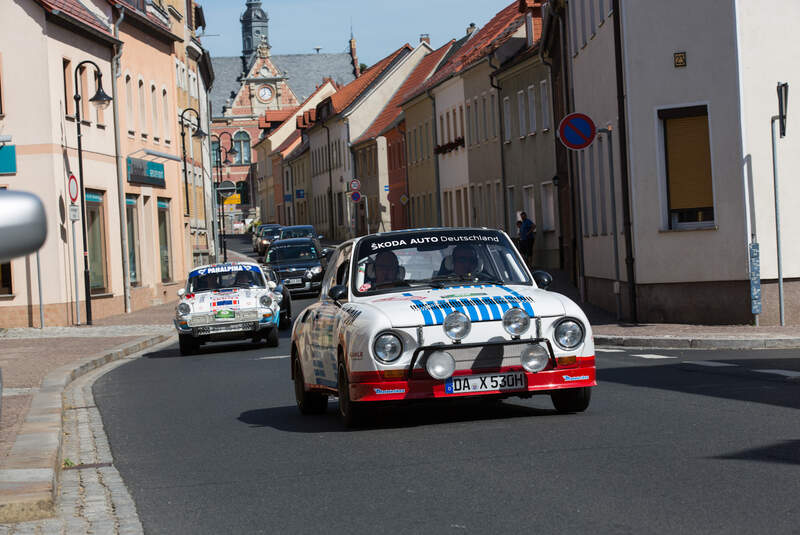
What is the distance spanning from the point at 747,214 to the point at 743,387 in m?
9.76

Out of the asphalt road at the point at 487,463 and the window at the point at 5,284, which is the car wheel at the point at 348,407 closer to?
the asphalt road at the point at 487,463

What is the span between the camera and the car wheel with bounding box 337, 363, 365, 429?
10719 millimetres

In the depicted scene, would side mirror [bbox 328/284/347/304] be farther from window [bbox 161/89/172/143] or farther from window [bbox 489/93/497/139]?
window [bbox 489/93/497/139]

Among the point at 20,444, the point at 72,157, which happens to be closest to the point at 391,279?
the point at 20,444

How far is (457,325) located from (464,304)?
28 cm

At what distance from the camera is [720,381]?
13.8 meters

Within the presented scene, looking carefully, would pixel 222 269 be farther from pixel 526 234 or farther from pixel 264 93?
pixel 264 93

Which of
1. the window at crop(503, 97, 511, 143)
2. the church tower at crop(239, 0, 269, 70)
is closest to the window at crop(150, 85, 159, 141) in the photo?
the window at crop(503, 97, 511, 143)

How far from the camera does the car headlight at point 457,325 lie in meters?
10.2

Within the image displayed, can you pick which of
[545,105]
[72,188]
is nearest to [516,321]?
[72,188]

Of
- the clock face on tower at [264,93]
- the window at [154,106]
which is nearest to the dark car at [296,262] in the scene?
the window at [154,106]

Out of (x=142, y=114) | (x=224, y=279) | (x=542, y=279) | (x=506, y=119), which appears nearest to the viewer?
(x=542, y=279)

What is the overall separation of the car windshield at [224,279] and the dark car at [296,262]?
1636cm

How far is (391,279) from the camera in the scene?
Result: 38.0 feet
